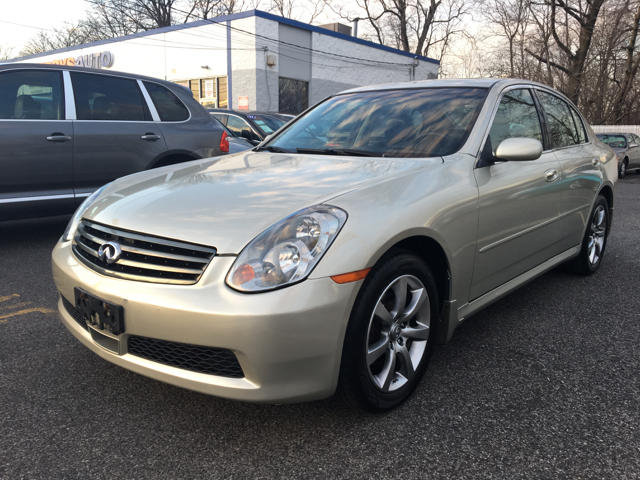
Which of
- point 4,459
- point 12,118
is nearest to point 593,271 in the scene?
point 4,459

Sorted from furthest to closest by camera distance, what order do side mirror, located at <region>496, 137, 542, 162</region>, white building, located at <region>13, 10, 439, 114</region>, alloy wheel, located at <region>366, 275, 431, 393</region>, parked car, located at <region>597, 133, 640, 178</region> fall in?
white building, located at <region>13, 10, 439, 114</region> < parked car, located at <region>597, 133, 640, 178</region> < side mirror, located at <region>496, 137, 542, 162</region> < alloy wheel, located at <region>366, 275, 431, 393</region>

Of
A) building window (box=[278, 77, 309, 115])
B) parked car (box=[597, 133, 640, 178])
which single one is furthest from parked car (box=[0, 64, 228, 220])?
building window (box=[278, 77, 309, 115])

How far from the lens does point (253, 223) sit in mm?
2086

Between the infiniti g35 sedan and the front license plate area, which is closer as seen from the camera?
the infiniti g35 sedan

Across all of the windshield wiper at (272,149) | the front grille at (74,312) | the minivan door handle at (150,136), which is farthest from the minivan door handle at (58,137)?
the front grille at (74,312)

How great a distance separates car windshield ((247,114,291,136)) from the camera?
9.46 metres

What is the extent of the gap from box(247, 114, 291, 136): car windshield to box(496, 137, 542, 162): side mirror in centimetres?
680

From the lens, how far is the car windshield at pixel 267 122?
946 cm

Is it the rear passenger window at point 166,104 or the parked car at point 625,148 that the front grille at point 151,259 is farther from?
the parked car at point 625,148

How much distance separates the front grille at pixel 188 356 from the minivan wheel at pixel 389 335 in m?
0.43

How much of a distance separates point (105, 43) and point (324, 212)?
2786 centimetres

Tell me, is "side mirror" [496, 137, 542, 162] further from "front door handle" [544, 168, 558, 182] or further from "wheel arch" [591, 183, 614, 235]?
"wheel arch" [591, 183, 614, 235]

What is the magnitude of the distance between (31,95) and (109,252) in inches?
140

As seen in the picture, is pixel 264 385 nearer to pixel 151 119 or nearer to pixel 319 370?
pixel 319 370
